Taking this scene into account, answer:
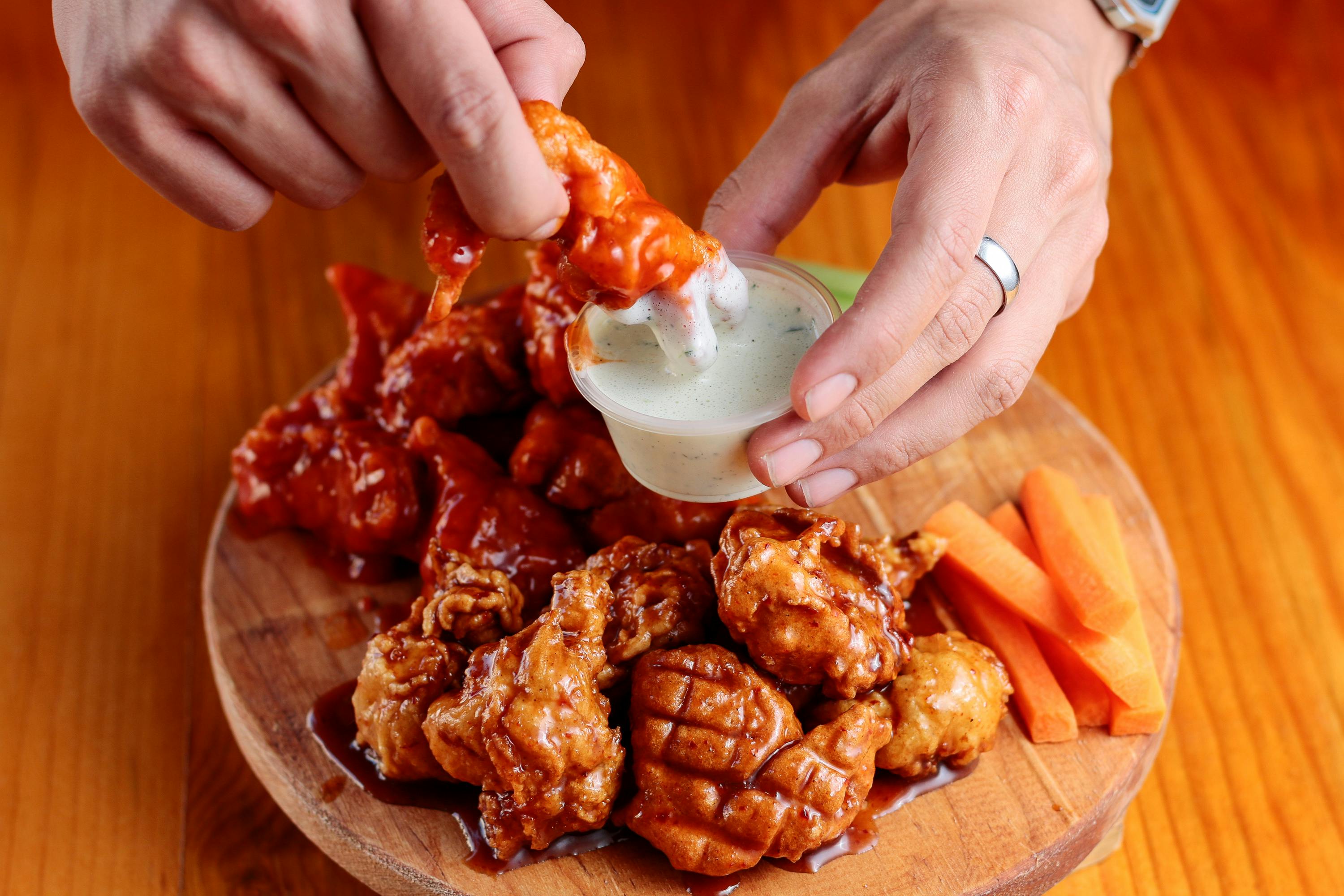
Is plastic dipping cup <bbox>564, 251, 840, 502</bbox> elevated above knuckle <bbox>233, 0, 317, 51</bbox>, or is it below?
below

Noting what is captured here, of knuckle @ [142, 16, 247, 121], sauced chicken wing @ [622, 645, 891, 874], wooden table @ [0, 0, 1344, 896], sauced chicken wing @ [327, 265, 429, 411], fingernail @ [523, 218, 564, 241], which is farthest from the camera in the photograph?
sauced chicken wing @ [327, 265, 429, 411]

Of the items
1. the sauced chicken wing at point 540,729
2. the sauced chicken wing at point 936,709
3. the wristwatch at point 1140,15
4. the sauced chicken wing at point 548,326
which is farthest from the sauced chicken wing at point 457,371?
the wristwatch at point 1140,15

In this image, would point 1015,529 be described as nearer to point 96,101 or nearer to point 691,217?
point 691,217

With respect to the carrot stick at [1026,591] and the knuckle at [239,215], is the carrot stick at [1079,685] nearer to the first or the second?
the carrot stick at [1026,591]

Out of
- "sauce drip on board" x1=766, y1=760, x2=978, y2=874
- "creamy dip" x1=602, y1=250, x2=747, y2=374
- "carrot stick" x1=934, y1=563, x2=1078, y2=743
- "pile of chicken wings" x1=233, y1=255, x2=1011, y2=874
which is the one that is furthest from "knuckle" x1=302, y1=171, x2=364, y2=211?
"carrot stick" x1=934, y1=563, x2=1078, y2=743

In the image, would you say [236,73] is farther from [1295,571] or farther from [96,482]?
[1295,571]

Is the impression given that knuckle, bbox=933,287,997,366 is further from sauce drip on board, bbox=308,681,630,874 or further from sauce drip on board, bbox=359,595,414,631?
sauce drip on board, bbox=359,595,414,631

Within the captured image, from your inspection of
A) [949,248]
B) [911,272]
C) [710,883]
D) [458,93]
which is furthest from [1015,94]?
[710,883]
